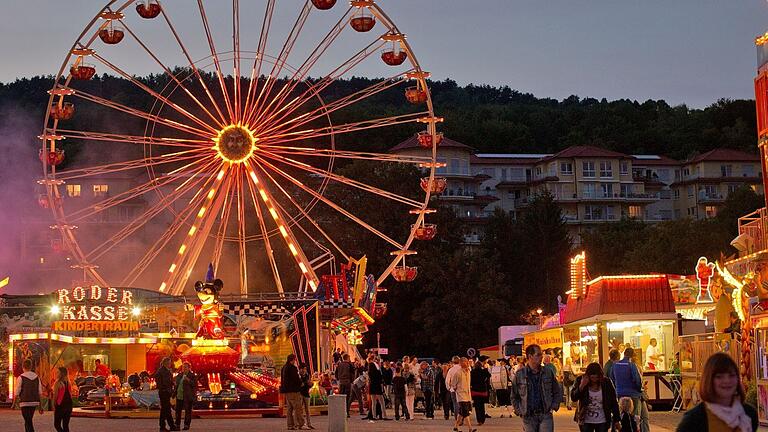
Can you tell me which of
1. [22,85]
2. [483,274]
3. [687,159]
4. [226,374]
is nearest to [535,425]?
[226,374]

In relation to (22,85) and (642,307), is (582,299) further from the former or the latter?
(22,85)

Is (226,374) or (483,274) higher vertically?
(483,274)

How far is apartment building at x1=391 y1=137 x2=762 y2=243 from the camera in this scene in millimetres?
127688

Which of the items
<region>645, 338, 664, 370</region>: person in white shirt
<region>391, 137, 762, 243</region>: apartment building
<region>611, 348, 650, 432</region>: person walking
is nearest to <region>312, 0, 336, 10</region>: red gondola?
<region>645, 338, 664, 370</region>: person in white shirt

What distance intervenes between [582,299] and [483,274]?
41765 mm

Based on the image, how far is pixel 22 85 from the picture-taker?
117438mm

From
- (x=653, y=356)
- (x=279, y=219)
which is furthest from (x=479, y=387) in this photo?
(x=279, y=219)

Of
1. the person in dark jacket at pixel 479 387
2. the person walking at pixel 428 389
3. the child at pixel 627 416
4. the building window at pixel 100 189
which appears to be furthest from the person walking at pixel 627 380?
the building window at pixel 100 189

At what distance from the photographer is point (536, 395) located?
1520cm

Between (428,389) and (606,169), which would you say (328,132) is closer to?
(428,389)

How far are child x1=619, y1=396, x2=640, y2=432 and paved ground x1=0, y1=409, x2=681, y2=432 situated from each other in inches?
275

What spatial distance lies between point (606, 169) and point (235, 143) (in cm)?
9394

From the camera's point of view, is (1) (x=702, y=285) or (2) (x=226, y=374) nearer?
(2) (x=226, y=374)

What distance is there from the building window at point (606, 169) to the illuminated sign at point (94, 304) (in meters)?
93.6
